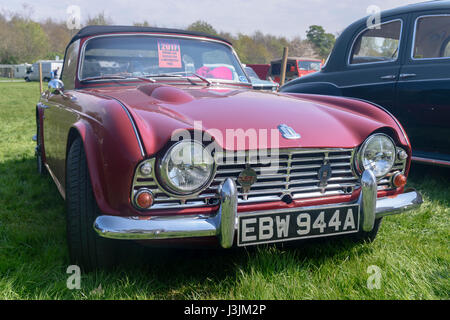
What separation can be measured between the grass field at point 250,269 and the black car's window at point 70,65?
973 millimetres

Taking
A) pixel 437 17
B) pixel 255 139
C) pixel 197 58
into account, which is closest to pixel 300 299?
pixel 255 139

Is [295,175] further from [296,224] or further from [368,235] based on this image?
[368,235]

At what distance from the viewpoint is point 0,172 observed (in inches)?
168

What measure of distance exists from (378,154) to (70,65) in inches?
92.9

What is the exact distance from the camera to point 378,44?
14.0 feet

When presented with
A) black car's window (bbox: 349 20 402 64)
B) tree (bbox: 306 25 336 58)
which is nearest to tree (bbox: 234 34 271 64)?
tree (bbox: 306 25 336 58)

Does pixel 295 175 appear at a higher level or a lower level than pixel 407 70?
lower

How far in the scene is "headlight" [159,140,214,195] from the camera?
5.74ft

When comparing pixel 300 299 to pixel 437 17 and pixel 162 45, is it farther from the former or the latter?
pixel 437 17

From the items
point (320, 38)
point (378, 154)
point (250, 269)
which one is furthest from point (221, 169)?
point (320, 38)

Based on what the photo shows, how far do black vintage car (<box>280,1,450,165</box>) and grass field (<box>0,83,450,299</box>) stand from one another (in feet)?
3.24

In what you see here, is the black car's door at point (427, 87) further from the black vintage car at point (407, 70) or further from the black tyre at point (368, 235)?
the black tyre at point (368, 235)

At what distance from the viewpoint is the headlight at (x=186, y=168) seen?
5.74 ft

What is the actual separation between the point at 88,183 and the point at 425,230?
6.93 feet
